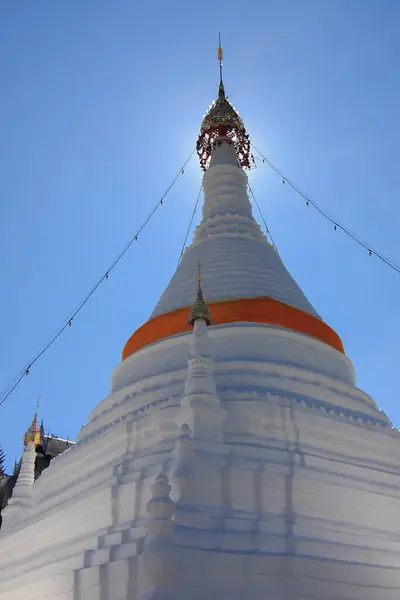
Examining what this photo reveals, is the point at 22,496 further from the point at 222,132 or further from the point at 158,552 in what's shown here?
the point at 222,132

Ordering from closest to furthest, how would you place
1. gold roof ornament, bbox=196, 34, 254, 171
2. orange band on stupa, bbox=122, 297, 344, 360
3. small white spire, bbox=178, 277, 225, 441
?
small white spire, bbox=178, 277, 225, 441
orange band on stupa, bbox=122, 297, 344, 360
gold roof ornament, bbox=196, 34, 254, 171

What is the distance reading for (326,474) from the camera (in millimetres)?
10328

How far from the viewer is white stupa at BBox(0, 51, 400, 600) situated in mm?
8023

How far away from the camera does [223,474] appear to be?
30.5 feet

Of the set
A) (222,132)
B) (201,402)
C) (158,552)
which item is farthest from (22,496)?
(222,132)

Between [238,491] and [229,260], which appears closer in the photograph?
[238,491]

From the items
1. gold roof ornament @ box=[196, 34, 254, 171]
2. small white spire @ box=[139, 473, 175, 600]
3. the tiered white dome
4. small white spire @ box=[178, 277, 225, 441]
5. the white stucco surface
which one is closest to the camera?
small white spire @ box=[139, 473, 175, 600]

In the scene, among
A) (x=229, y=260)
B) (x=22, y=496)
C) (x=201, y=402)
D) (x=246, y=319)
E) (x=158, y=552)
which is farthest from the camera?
(x=229, y=260)

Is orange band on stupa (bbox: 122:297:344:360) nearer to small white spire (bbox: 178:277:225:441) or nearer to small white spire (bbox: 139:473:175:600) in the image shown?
small white spire (bbox: 178:277:225:441)

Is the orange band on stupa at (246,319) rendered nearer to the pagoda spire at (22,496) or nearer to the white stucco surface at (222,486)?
the white stucco surface at (222,486)

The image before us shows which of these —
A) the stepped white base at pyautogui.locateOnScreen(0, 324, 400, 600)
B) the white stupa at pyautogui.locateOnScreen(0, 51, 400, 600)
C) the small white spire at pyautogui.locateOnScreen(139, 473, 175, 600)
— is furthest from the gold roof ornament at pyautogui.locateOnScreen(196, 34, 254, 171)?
the small white spire at pyautogui.locateOnScreen(139, 473, 175, 600)

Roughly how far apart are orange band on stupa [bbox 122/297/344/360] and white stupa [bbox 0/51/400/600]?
4 centimetres

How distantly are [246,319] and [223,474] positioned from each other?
5067mm

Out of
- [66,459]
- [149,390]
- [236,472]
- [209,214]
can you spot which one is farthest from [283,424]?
[209,214]
